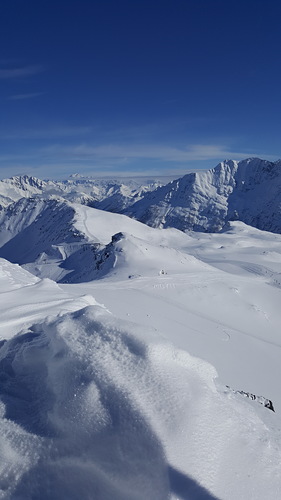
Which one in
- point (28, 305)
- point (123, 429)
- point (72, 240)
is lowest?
point (72, 240)

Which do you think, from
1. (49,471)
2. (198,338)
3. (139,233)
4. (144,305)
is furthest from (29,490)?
(139,233)

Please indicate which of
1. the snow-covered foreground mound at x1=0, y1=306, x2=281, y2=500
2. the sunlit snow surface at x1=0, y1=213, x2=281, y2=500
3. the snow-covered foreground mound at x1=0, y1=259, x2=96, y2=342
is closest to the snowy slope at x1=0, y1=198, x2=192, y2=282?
the snow-covered foreground mound at x1=0, y1=259, x2=96, y2=342

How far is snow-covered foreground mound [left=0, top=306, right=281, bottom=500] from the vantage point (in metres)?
3.87

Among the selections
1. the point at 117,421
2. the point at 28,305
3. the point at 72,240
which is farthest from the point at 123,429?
the point at 72,240

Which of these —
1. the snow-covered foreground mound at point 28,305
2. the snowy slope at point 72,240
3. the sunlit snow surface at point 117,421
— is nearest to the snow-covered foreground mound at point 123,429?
the sunlit snow surface at point 117,421

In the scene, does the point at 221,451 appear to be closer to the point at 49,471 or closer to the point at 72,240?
the point at 49,471

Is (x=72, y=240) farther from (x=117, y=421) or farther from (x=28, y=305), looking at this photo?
(x=117, y=421)

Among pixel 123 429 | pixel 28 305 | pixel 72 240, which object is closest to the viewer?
pixel 123 429

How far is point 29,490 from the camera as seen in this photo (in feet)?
12.4

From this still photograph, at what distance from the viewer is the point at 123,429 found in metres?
4.22

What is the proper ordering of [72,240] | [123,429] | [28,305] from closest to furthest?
[123,429]
[28,305]
[72,240]

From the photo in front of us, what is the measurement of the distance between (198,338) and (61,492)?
1453 centimetres

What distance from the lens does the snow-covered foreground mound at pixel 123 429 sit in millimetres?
3867

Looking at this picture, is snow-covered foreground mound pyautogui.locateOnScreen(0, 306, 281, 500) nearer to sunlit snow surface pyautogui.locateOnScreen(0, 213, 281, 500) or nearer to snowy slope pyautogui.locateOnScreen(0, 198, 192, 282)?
sunlit snow surface pyautogui.locateOnScreen(0, 213, 281, 500)
